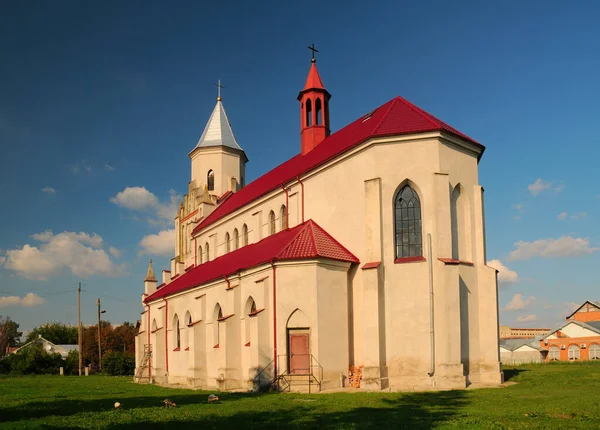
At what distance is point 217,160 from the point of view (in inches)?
1975

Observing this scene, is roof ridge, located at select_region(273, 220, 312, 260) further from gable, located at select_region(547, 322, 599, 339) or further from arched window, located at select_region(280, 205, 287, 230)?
gable, located at select_region(547, 322, 599, 339)

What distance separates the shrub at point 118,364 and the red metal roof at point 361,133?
2584 centimetres

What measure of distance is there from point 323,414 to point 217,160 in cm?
3612

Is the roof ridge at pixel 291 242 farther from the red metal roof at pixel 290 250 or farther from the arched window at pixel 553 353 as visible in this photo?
the arched window at pixel 553 353

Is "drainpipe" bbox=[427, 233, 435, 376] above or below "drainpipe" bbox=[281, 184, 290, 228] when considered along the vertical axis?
below

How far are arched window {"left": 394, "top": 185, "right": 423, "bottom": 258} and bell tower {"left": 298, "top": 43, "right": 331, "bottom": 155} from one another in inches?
473

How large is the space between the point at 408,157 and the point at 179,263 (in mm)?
27538

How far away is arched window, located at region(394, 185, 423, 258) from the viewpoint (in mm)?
25438

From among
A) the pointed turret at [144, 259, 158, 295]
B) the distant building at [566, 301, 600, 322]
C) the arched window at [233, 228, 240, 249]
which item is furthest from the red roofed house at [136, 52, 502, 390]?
the distant building at [566, 301, 600, 322]

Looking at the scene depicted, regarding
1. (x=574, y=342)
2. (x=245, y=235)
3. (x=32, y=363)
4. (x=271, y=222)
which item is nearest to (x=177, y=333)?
(x=245, y=235)

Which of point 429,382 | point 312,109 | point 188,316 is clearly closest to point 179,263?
point 188,316

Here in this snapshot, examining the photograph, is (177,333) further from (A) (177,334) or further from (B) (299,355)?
(B) (299,355)

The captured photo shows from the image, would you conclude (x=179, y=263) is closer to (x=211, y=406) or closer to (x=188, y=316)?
(x=188, y=316)

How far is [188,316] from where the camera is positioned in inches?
1452
